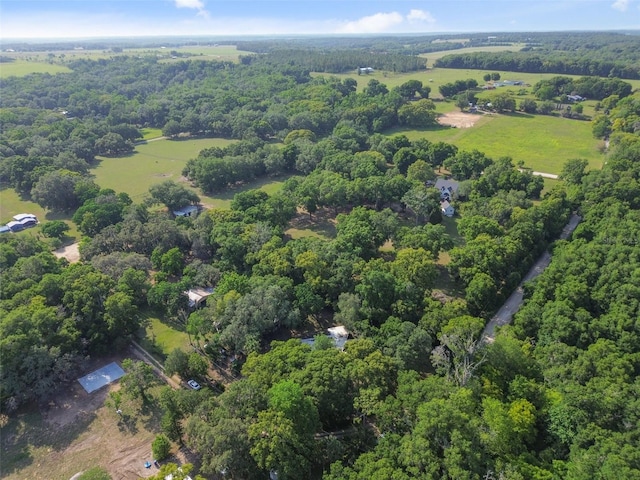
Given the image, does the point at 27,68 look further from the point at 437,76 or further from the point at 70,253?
the point at 437,76

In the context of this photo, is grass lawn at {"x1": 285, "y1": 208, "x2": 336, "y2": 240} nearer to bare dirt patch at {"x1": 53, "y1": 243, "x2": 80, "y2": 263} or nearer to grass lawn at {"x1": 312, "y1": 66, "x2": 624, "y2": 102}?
bare dirt patch at {"x1": 53, "y1": 243, "x2": 80, "y2": 263}

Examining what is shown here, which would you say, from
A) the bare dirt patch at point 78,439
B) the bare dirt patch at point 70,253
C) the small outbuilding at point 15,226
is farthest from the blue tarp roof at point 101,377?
the small outbuilding at point 15,226

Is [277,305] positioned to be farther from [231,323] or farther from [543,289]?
[543,289]

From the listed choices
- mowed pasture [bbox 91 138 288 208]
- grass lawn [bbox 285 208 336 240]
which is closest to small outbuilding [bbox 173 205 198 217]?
mowed pasture [bbox 91 138 288 208]

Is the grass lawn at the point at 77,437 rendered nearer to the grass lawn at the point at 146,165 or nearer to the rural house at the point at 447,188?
the grass lawn at the point at 146,165

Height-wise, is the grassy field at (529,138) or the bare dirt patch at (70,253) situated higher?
the grassy field at (529,138)
